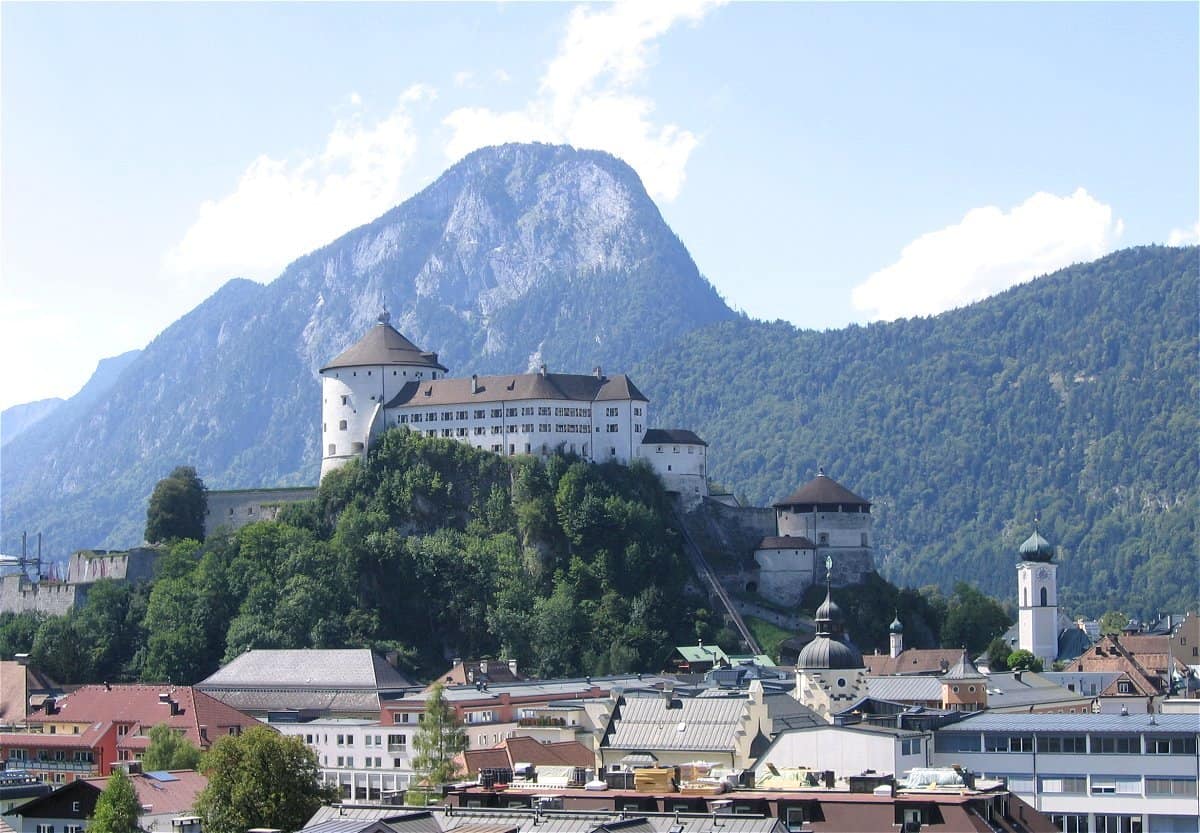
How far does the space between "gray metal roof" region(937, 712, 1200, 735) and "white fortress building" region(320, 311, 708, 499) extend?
2871 inches

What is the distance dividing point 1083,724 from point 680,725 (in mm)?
16648

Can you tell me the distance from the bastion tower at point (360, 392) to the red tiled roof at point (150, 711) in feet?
119

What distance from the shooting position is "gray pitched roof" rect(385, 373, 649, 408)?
144500 millimetres

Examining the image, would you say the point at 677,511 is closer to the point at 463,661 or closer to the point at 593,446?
the point at 593,446

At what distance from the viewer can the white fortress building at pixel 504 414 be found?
144 metres

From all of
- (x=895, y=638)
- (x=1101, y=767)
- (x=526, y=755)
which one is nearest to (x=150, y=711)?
(x=526, y=755)

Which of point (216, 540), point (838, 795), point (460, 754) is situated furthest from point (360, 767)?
point (838, 795)

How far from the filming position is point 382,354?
490 ft

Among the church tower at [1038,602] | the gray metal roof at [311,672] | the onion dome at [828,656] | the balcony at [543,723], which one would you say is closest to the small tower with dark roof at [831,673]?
the onion dome at [828,656]

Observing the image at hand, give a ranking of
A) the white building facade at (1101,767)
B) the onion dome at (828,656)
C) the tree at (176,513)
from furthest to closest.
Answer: the tree at (176,513) < the onion dome at (828,656) < the white building facade at (1101,767)

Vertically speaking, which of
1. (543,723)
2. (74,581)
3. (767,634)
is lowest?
(543,723)

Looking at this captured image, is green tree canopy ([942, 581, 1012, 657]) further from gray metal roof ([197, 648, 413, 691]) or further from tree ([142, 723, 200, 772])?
tree ([142, 723, 200, 772])

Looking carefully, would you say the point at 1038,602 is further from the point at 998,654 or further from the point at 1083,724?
the point at 1083,724

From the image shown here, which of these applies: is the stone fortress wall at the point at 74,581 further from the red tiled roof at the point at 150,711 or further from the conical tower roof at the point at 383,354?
the red tiled roof at the point at 150,711
